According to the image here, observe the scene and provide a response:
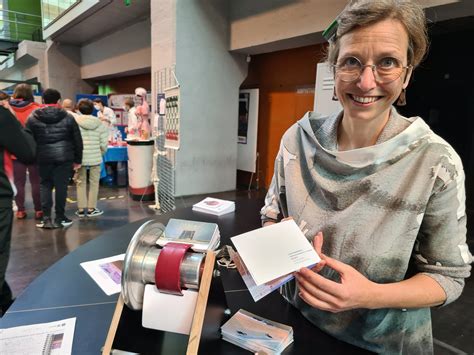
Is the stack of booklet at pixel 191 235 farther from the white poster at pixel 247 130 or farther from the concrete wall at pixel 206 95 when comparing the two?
the white poster at pixel 247 130

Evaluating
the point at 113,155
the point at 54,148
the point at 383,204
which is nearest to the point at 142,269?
the point at 383,204

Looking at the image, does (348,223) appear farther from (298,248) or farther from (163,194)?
(163,194)

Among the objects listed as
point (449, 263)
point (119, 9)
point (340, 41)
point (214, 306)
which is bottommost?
point (214, 306)

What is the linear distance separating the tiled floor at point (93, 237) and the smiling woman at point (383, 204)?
1431mm

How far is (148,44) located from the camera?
7.00 meters

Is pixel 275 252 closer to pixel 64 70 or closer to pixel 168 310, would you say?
pixel 168 310

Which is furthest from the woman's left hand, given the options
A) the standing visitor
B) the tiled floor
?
the standing visitor

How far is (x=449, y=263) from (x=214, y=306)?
550 millimetres

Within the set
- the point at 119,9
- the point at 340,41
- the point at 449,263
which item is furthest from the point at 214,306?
the point at 119,9

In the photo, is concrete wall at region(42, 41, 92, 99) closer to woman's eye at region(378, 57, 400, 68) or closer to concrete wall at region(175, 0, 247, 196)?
concrete wall at region(175, 0, 247, 196)

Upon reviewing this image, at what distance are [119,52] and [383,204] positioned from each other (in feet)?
28.6

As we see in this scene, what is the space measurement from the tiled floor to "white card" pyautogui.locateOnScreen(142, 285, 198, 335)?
68.8 inches

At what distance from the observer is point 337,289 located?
2.11 feet

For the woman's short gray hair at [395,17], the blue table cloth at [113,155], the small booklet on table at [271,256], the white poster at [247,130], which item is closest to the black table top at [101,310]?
the small booklet on table at [271,256]
